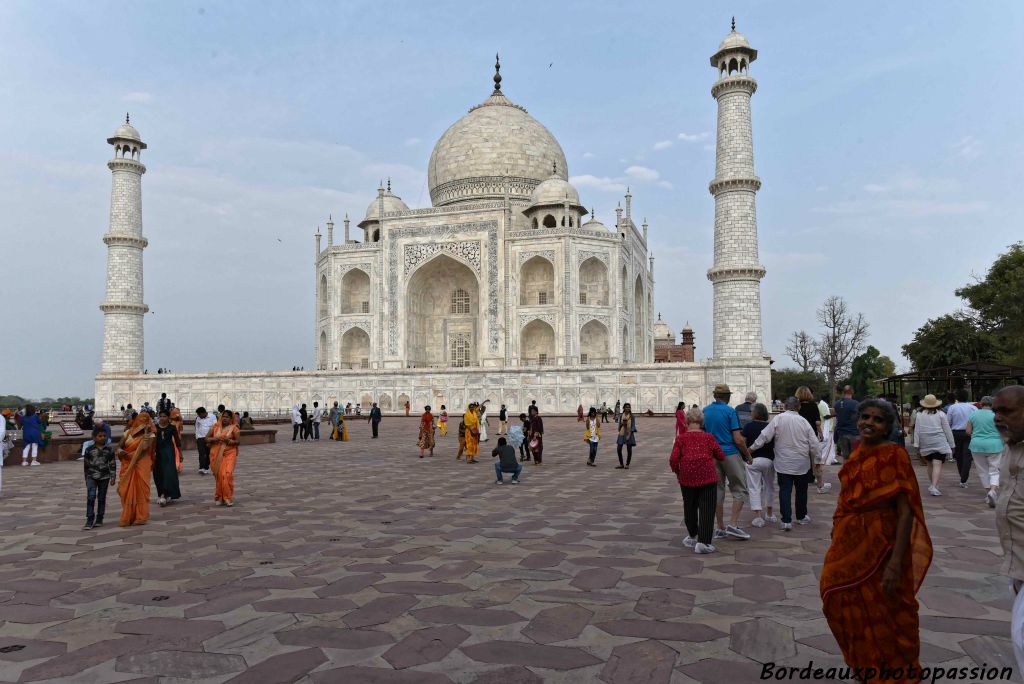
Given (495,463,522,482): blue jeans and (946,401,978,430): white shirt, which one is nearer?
(946,401,978,430): white shirt

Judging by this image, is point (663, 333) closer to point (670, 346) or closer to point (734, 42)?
point (670, 346)

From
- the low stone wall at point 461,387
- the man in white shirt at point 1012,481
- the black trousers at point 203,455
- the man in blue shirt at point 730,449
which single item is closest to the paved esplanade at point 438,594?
the man in blue shirt at point 730,449

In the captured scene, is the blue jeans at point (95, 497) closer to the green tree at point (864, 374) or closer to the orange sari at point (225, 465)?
the orange sari at point (225, 465)

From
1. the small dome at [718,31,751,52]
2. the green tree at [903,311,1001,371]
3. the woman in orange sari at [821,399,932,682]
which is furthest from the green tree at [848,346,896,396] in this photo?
the woman in orange sari at [821,399,932,682]

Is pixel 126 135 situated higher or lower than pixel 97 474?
higher

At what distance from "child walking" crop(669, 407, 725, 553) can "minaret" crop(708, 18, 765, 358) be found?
1978 centimetres

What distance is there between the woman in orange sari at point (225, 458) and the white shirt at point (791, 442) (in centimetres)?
552

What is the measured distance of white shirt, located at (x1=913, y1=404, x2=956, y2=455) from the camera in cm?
823

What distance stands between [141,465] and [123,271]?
2894cm

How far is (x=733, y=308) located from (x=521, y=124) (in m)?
20.8

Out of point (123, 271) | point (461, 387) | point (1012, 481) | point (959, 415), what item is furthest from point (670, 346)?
point (1012, 481)

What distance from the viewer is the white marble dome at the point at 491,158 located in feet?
127

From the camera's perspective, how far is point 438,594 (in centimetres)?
427

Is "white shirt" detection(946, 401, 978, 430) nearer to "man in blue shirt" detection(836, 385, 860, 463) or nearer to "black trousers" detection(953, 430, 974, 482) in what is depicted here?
"black trousers" detection(953, 430, 974, 482)
